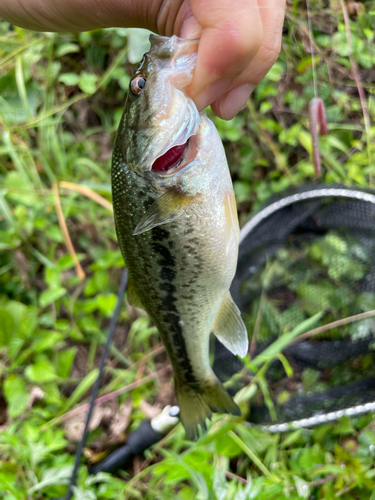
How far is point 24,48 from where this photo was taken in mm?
2471

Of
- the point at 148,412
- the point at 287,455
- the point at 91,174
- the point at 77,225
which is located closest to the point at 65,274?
the point at 77,225

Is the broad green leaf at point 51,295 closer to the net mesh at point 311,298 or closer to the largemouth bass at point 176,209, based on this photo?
the largemouth bass at point 176,209

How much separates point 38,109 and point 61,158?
1.96 feet

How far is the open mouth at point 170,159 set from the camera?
1.14 m

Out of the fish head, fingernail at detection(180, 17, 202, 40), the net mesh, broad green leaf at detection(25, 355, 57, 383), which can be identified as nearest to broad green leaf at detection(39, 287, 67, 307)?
broad green leaf at detection(25, 355, 57, 383)

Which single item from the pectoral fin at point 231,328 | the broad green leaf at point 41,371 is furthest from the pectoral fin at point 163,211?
the broad green leaf at point 41,371

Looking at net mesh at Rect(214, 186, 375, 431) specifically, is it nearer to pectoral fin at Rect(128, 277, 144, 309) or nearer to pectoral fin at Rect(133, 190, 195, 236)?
pectoral fin at Rect(128, 277, 144, 309)

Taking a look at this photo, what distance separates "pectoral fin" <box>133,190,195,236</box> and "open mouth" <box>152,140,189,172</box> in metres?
0.10

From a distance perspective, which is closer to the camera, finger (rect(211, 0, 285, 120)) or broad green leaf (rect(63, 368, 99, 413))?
finger (rect(211, 0, 285, 120))

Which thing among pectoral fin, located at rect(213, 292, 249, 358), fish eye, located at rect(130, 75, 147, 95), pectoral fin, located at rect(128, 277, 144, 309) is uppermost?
fish eye, located at rect(130, 75, 147, 95)

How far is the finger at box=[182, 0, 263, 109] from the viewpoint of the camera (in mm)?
Result: 915

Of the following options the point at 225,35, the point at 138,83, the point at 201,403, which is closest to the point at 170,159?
the point at 138,83

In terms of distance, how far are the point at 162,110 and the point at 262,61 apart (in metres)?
0.37

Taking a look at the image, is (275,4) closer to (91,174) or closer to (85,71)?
(91,174)
